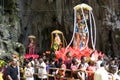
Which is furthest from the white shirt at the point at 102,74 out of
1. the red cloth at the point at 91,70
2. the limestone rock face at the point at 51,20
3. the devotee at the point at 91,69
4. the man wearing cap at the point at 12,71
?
the limestone rock face at the point at 51,20

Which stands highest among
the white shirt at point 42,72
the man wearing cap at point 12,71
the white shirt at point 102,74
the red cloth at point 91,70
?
the white shirt at point 102,74

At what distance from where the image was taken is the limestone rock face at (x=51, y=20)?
71.5ft

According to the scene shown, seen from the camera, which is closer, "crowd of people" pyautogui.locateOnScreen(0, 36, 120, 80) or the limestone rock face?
"crowd of people" pyautogui.locateOnScreen(0, 36, 120, 80)

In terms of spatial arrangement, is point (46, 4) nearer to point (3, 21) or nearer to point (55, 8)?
point (55, 8)

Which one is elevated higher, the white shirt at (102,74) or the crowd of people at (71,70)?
the white shirt at (102,74)

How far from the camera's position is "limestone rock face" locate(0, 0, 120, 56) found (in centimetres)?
2178

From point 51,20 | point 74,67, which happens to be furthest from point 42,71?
point 51,20

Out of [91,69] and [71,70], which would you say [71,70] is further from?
[91,69]

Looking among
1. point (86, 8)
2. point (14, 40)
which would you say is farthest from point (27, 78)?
point (14, 40)

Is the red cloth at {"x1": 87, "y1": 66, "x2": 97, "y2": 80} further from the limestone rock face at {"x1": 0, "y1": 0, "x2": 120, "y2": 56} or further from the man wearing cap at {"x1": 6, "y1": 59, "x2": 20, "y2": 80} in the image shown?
the limestone rock face at {"x1": 0, "y1": 0, "x2": 120, "y2": 56}

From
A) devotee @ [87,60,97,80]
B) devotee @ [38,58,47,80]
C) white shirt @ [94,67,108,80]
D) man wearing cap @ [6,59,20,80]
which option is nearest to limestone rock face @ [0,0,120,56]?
devotee @ [38,58,47,80]

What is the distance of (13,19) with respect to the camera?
21594 mm

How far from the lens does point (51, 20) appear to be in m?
24.2

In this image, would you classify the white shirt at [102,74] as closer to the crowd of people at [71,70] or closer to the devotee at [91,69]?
the crowd of people at [71,70]
